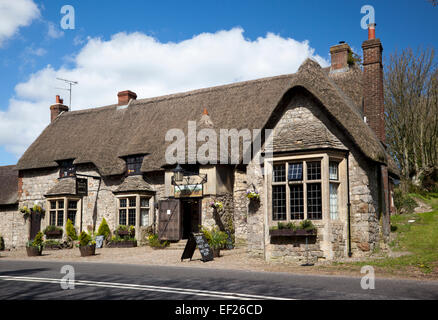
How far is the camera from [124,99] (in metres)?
29.8

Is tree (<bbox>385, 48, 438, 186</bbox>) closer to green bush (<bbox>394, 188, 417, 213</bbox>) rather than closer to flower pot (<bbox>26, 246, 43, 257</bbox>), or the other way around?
green bush (<bbox>394, 188, 417, 213</bbox>)

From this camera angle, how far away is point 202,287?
8.77 metres

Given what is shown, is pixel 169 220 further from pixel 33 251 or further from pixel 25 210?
pixel 25 210

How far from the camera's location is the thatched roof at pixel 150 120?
869 inches

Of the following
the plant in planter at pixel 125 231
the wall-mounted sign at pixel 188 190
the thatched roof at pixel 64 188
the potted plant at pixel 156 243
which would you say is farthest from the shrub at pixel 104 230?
the wall-mounted sign at pixel 188 190

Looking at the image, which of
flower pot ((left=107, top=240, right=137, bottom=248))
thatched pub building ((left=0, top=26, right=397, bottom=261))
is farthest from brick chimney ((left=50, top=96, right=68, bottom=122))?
flower pot ((left=107, top=240, right=137, bottom=248))

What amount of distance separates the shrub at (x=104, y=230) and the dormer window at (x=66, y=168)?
474 centimetres

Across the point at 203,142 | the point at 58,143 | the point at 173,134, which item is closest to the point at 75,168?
the point at 58,143

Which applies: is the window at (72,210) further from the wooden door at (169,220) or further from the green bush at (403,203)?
the green bush at (403,203)

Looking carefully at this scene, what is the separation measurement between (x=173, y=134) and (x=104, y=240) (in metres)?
6.92

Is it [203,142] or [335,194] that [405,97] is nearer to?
[203,142]

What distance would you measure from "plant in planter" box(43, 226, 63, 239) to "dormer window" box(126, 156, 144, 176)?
5.85 m

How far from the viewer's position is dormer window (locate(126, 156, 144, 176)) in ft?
79.0

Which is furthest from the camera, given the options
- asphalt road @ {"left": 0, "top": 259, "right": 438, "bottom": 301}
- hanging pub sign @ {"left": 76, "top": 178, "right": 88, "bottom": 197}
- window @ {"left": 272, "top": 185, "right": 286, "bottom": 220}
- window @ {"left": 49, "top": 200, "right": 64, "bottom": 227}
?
window @ {"left": 49, "top": 200, "right": 64, "bottom": 227}
